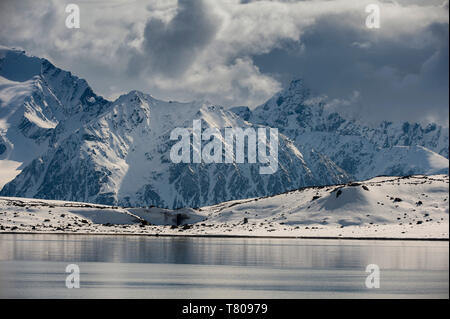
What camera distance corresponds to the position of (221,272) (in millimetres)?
99062

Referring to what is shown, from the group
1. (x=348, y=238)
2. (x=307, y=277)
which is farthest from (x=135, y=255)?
(x=348, y=238)

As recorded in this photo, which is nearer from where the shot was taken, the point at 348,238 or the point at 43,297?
the point at 43,297

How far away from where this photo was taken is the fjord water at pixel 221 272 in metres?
80.5

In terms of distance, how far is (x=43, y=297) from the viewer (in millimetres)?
75438

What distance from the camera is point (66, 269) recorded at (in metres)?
99.7

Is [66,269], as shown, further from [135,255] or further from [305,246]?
[305,246]

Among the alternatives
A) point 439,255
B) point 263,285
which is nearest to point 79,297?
point 263,285

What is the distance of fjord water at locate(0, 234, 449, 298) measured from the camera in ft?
264

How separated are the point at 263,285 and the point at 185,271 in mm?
16097
